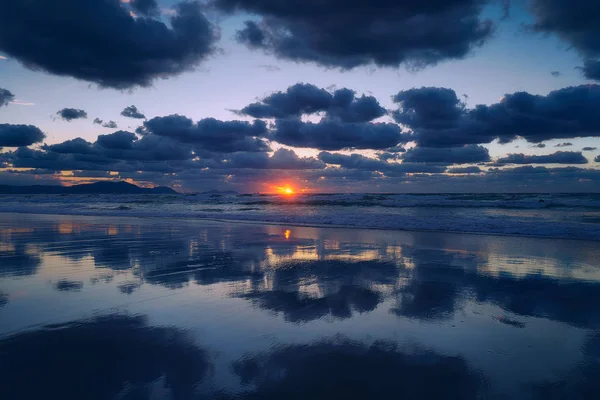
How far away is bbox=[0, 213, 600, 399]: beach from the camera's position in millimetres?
3750

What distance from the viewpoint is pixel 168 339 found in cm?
479

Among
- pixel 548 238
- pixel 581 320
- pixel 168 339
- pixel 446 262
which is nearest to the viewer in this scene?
pixel 168 339

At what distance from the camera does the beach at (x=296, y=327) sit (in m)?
3.75

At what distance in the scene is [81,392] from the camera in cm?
352

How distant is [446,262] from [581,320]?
4.48 meters

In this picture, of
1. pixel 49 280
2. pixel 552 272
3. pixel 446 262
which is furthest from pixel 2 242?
pixel 552 272

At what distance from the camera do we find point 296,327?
527cm

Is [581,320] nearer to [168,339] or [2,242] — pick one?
[168,339]

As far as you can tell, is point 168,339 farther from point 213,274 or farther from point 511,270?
point 511,270

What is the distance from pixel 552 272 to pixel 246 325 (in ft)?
26.1

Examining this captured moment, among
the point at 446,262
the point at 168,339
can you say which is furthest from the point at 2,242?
the point at 446,262

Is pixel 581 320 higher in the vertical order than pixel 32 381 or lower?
lower

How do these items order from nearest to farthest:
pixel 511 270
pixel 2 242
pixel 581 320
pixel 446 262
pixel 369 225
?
pixel 581 320
pixel 511 270
pixel 446 262
pixel 2 242
pixel 369 225

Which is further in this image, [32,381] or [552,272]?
[552,272]
